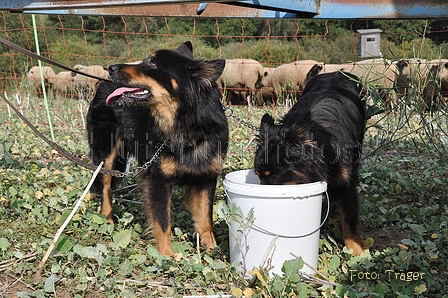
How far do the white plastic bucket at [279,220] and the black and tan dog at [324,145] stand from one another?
0.89 feet

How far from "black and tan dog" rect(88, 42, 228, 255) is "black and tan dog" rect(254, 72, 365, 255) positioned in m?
0.53

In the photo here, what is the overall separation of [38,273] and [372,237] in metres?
2.53

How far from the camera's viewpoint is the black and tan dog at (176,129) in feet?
12.2

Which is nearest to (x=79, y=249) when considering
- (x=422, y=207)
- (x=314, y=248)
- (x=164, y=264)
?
(x=164, y=264)

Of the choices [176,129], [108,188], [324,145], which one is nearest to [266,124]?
[324,145]

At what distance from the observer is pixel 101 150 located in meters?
4.84

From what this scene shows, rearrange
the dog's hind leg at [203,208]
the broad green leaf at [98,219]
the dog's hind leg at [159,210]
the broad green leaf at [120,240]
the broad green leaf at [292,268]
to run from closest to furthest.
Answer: the broad green leaf at [292,268], the broad green leaf at [120,240], the dog's hind leg at [159,210], the dog's hind leg at [203,208], the broad green leaf at [98,219]

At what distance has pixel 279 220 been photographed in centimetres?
308

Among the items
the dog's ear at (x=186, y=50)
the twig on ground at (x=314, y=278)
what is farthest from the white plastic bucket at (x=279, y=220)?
the dog's ear at (x=186, y=50)

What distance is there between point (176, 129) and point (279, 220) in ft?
3.87

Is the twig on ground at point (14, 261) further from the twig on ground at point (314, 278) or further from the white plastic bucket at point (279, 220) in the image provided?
the twig on ground at point (314, 278)

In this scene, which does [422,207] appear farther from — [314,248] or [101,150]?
[101,150]

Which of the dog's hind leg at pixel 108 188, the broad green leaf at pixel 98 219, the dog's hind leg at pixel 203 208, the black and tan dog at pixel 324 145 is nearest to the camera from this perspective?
the black and tan dog at pixel 324 145

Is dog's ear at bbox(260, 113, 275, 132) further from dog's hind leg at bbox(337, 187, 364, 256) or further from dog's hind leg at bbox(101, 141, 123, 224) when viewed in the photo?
dog's hind leg at bbox(101, 141, 123, 224)
